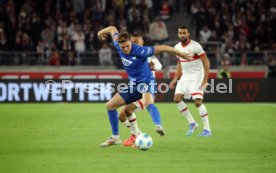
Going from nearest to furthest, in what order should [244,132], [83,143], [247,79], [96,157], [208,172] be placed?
[208,172] → [96,157] → [83,143] → [244,132] → [247,79]

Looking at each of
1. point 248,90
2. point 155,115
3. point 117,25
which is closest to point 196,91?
point 155,115

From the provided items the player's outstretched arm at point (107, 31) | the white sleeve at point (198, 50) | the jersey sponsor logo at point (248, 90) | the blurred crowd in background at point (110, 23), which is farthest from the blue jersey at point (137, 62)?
the blurred crowd in background at point (110, 23)

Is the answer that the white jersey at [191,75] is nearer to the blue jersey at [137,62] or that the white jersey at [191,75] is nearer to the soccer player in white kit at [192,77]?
the soccer player in white kit at [192,77]

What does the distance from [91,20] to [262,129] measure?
45.3 ft

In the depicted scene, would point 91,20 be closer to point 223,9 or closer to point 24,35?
point 24,35

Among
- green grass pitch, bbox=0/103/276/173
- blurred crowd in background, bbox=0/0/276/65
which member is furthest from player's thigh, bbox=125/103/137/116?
blurred crowd in background, bbox=0/0/276/65

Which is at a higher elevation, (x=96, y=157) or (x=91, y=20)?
(x=91, y=20)

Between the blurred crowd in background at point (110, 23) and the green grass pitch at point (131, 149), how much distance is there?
6.88m

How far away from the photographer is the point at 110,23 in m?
26.2

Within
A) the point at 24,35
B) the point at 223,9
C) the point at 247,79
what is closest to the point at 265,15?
the point at 223,9

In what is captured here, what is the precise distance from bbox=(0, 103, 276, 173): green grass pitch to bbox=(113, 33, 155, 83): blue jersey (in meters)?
1.27

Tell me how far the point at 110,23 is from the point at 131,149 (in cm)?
1568

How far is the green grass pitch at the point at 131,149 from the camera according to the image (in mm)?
8977

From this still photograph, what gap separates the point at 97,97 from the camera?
24.1 meters
